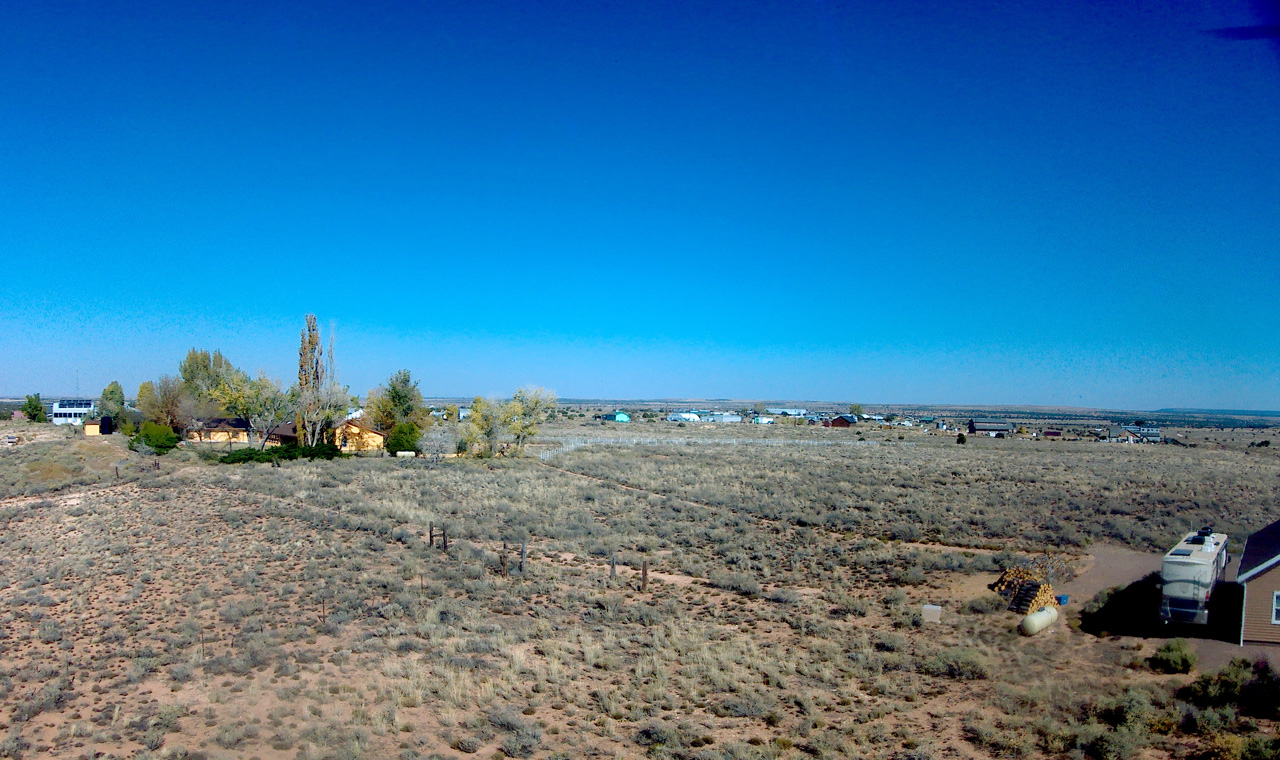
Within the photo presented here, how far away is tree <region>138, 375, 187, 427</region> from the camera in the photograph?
5816cm

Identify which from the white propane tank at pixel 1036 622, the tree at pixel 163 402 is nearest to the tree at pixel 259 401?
the tree at pixel 163 402

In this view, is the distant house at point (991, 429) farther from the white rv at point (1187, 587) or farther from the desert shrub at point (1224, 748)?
the desert shrub at point (1224, 748)

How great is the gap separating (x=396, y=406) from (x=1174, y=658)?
48.3 m

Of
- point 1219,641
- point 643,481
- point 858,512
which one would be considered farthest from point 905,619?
point 643,481

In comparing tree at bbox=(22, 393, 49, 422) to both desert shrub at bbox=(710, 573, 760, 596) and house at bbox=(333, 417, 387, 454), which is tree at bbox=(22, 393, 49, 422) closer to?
house at bbox=(333, 417, 387, 454)

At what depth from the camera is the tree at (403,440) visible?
46500 mm

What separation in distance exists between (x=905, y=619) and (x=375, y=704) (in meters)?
12.2

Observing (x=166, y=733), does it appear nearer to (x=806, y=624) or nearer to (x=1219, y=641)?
(x=806, y=624)

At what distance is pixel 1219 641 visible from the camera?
→ 1391cm

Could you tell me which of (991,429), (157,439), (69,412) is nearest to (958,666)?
(157,439)

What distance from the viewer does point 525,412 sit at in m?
52.4

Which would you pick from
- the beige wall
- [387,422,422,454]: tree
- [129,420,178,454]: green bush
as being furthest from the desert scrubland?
the beige wall

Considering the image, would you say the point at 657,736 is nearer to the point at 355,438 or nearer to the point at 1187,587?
the point at 1187,587

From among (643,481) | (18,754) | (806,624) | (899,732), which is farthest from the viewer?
(643,481)
